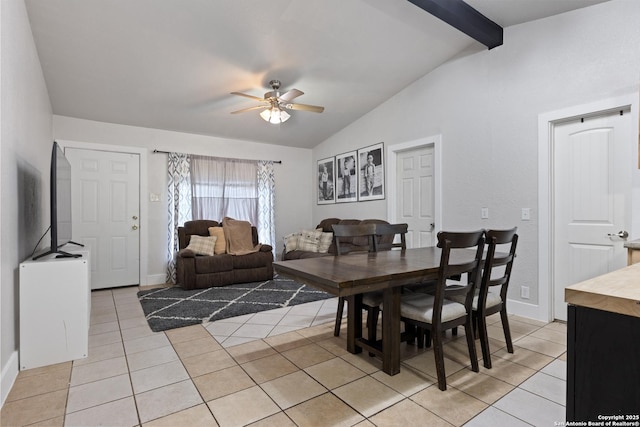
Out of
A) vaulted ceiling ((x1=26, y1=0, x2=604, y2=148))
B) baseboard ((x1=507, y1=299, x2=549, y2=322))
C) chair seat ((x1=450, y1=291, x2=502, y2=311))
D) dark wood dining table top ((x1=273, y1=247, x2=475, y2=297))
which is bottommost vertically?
baseboard ((x1=507, y1=299, x2=549, y2=322))

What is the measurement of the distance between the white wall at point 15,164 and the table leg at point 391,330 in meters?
2.13

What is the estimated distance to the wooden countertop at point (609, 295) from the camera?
0.63 m

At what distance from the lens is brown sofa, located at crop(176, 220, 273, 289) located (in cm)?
423

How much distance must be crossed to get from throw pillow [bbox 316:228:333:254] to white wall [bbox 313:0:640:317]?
1884 millimetres

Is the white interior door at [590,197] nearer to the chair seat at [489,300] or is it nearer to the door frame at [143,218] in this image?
the chair seat at [489,300]

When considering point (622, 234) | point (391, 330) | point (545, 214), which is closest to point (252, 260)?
point (391, 330)

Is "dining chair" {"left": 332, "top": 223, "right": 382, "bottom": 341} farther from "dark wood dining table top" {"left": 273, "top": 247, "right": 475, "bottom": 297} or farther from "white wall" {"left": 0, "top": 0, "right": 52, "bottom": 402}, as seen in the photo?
"white wall" {"left": 0, "top": 0, "right": 52, "bottom": 402}

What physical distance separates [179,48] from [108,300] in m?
3.02

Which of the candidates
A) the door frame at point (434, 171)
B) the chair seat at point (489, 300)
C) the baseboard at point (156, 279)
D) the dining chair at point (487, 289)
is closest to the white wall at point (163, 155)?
the baseboard at point (156, 279)

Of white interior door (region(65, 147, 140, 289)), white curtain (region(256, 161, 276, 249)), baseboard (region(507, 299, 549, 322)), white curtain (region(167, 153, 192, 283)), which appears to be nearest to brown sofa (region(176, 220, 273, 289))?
white curtain (region(167, 153, 192, 283))

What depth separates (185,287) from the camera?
166 inches

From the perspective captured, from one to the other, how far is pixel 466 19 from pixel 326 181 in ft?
11.4

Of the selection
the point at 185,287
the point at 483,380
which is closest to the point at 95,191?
the point at 185,287

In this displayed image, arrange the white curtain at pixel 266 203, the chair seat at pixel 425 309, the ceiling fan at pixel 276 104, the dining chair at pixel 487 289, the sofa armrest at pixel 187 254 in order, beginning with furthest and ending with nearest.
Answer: the white curtain at pixel 266 203 < the sofa armrest at pixel 187 254 < the ceiling fan at pixel 276 104 < the dining chair at pixel 487 289 < the chair seat at pixel 425 309
